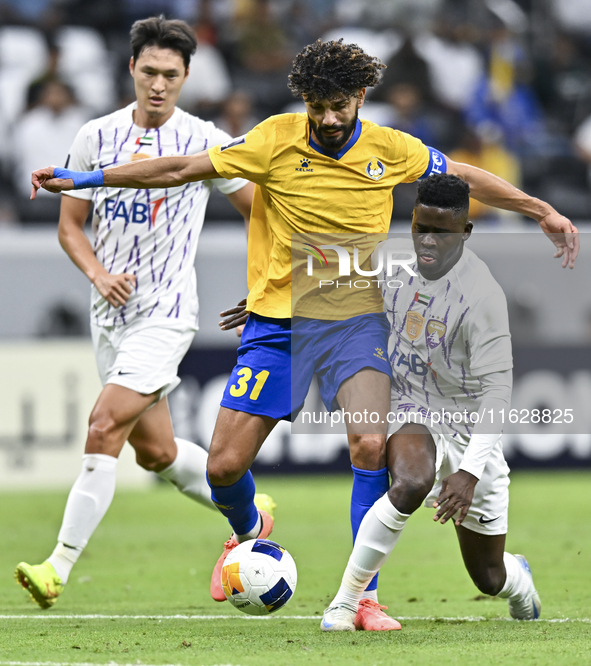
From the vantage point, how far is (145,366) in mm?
5516

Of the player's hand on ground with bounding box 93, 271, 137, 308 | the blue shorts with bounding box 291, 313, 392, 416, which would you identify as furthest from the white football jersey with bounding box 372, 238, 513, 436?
the player's hand on ground with bounding box 93, 271, 137, 308

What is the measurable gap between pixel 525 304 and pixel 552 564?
19.0ft

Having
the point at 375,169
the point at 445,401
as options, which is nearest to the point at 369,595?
the point at 445,401

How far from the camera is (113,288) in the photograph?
18.2ft

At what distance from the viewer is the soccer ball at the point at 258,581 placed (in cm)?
443

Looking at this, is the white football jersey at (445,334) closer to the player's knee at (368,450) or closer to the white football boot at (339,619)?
the player's knee at (368,450)

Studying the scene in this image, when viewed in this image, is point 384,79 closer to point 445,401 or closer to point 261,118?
point 261,118

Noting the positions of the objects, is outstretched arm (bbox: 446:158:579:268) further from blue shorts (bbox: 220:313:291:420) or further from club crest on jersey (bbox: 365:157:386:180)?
blue shorts (bbox: 220:313:291:420)

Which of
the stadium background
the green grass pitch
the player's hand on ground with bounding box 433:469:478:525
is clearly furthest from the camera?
the stadium background

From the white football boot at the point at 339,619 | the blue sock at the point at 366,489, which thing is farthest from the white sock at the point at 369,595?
the white football boot at the point at 339,619

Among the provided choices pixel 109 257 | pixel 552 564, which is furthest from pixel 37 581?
pixel 552 564

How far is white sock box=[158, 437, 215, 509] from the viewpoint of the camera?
5.85 m

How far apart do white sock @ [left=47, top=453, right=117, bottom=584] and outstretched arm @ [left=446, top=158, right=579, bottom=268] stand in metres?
2.28

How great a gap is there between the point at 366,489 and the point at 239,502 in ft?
2.55
